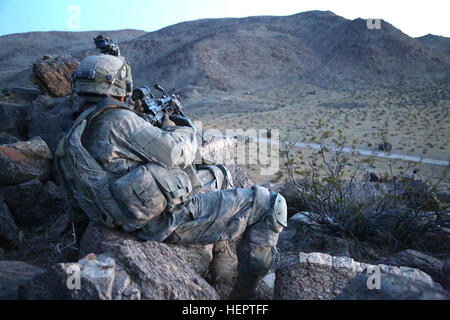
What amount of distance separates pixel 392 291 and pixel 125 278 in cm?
143

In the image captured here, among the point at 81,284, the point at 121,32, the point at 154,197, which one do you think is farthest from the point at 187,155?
the point at 121,32

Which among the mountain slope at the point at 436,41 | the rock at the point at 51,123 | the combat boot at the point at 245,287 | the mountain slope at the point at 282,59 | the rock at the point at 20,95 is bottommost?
the combat boot at the point at 245,287

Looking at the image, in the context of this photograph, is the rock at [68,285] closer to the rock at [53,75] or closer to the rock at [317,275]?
the rock at [317,275]

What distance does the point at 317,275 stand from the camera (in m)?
2.84

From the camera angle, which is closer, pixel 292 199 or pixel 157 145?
pixel 157 145

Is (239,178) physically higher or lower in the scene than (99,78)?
lower

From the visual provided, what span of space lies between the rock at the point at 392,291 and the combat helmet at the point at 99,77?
2022mm

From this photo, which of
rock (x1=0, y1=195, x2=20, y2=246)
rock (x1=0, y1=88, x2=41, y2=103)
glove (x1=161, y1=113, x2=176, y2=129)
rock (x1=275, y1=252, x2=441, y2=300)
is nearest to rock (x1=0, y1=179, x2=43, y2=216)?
rock (x1=0, y1=195, x2=20, y2=246)

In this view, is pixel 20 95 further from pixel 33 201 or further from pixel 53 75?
pixel 33 201

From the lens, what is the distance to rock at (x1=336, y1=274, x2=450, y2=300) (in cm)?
162

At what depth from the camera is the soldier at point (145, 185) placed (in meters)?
2.39

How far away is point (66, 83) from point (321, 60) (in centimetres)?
4045

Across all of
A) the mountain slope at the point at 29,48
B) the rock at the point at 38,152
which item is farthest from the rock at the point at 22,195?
the mountain slope at the point at 29,48

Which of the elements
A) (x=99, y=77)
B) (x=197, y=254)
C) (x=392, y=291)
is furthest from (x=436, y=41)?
(x=392, y=291)
